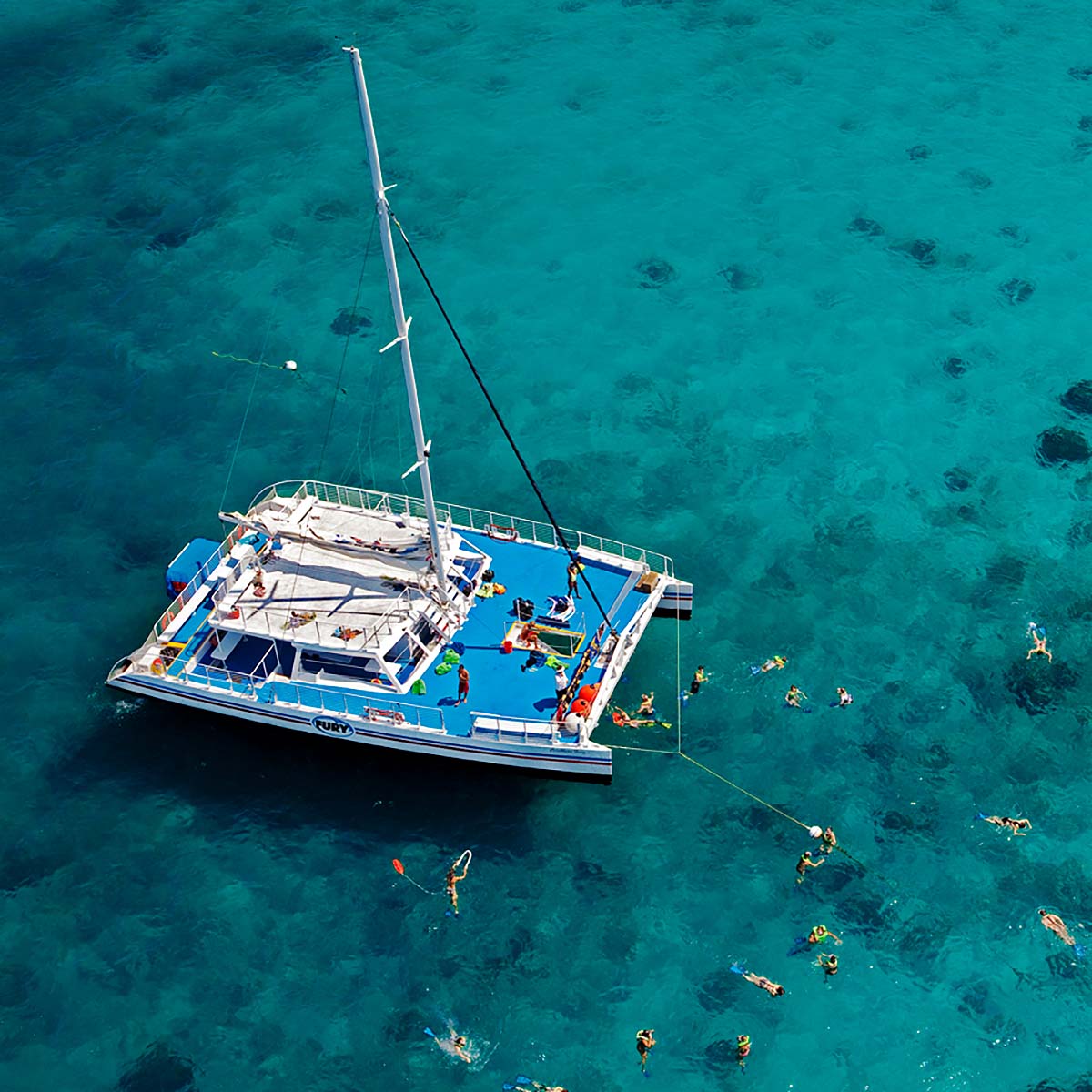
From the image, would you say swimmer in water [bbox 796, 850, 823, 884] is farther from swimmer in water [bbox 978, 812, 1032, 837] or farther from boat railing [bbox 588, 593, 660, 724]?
boat railing [bbox 588, 593, 660, 724]

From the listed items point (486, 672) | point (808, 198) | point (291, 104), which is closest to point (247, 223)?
point (291, 104)

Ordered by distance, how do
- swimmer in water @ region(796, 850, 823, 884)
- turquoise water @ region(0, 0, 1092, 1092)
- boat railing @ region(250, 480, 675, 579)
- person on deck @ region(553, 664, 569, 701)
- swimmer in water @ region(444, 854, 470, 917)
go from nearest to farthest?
1. turquoise water @ region(0, 0, 1092, 1092)
2. swimmer in water @ region(444, 854, 470, 917)
3. swimmer in water @ region(796, 850, 823, 884)
4. person on deck @ region(553, 664, 569, 701)
5. boat railing @ region(250, 480, 675, 579)

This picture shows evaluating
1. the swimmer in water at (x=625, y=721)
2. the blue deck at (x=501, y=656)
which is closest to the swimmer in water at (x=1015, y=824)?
the swimmer in water at (x=625, y=721)

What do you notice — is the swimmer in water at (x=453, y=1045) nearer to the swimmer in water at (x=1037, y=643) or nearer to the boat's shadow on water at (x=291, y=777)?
the boat's shadow on water at (x=291, y=777)

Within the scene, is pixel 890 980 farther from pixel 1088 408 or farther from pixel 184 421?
pixel 184 421

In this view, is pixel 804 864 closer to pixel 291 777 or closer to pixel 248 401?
pixel 291 777

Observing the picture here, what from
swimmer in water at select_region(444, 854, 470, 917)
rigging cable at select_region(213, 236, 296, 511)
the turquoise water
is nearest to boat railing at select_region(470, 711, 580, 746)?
the turquoise water

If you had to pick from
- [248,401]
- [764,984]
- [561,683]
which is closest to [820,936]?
[764,984]
